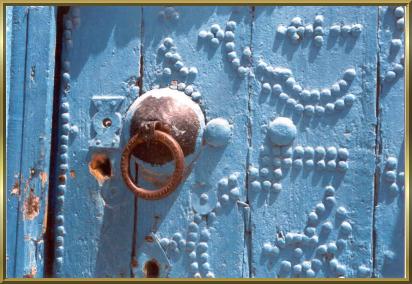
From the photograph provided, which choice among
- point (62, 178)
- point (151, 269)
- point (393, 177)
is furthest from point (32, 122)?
point (393, 177)

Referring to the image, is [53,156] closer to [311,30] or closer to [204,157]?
[204,157]

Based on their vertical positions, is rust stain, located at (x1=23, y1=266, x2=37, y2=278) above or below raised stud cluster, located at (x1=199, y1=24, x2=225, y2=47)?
below

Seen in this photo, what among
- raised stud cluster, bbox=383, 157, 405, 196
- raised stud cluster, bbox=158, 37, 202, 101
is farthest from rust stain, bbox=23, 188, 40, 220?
raised stud cluster, bbox=383, 157, 405, 196

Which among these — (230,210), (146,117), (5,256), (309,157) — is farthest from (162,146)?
(5,256)

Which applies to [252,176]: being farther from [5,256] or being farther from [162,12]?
[5,256]

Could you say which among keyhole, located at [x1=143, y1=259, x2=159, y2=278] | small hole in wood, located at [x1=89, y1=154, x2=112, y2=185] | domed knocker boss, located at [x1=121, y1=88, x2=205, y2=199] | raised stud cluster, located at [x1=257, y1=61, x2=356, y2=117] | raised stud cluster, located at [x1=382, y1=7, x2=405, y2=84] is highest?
raised stud cluster, located at [x1=382, y1=7, x2=405, y2=84]

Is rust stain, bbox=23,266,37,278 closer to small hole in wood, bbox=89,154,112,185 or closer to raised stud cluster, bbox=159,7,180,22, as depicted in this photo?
small hole in wood, bbox=89,154,112,185
